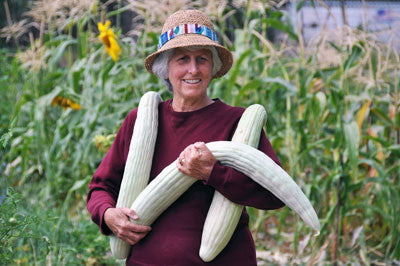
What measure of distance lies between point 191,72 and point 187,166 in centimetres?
38

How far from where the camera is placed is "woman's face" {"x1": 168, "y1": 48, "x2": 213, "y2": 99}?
1996 millimetres

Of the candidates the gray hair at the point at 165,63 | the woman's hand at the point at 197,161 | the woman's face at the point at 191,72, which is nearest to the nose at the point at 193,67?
the woman's face at the point at 191,72

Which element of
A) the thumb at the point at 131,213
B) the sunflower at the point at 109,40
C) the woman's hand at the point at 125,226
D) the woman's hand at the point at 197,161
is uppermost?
the sunflower at the point at 109,40

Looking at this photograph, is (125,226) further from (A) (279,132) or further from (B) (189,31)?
(A) (279,132)

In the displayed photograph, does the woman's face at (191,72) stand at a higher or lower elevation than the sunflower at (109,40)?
lower

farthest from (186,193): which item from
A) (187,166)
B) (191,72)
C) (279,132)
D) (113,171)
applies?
(279,132)

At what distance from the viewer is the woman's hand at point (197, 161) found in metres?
1.80

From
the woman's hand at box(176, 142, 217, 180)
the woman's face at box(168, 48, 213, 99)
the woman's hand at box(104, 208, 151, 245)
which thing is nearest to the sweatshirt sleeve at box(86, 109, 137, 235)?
the woman's hand at box(104, 208, 151, 245)

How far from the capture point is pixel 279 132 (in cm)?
400

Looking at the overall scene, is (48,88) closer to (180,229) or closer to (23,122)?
(23,122)

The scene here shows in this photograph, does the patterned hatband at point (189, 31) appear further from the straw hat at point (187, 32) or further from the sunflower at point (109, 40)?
the sunflower at point (109, 40)

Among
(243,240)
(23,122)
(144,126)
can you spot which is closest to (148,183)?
(144,126)

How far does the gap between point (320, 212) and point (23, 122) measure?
301 cm

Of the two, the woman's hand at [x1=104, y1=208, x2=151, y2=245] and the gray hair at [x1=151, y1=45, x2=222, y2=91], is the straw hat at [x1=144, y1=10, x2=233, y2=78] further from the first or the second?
the woman's hand at [x1=104, y1=208, x2=151, y2=245]
